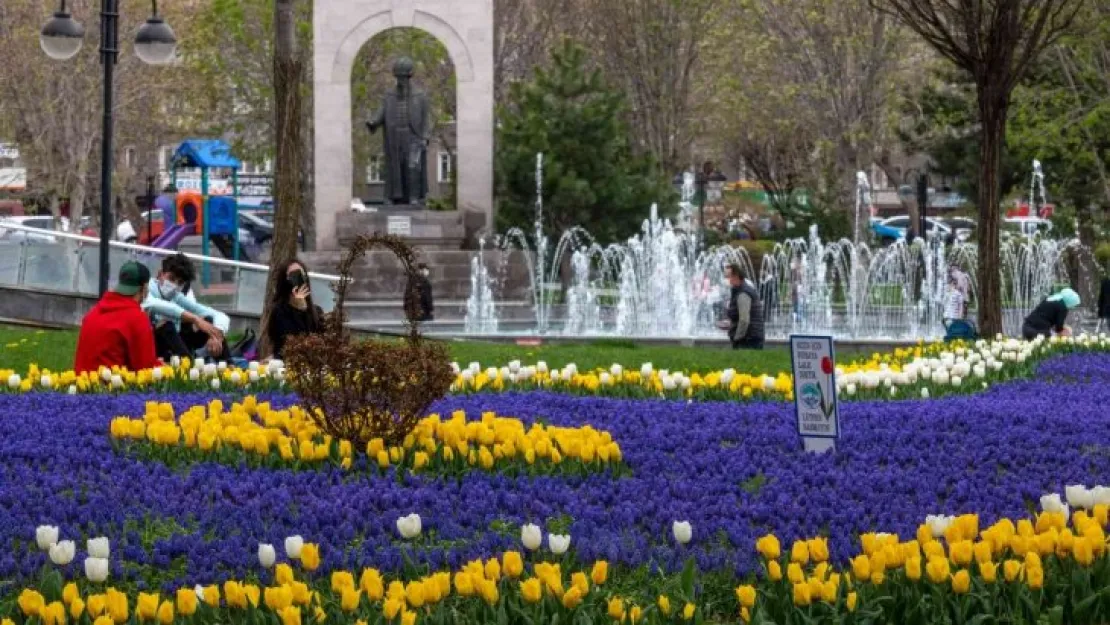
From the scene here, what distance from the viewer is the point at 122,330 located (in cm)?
1288

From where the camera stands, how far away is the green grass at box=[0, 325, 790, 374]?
18.5 m

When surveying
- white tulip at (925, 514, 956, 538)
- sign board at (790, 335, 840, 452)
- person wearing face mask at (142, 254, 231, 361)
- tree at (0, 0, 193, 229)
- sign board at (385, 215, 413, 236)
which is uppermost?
tree at (0, 0, 193, 229)

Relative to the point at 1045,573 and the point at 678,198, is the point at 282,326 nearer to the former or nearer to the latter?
the point at 1045,573

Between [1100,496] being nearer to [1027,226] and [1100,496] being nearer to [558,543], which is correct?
[558,543]

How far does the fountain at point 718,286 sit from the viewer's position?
29156mm

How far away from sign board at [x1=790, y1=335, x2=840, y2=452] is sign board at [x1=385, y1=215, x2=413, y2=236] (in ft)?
69.7

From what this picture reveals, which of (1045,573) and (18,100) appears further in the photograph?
(18,100)

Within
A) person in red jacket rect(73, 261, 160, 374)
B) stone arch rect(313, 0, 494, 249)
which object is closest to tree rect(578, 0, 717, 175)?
stone arch rect(313, 0, 494, 249)

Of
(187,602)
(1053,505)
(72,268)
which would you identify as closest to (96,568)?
(187,602)

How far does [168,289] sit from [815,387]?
23.3 ft

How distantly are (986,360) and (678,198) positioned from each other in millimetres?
22036

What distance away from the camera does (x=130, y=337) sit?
12875 millimetres

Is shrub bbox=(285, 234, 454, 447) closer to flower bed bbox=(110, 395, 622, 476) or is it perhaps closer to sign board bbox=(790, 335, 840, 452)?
flower bed bbox=(110, 395, 622, 476)

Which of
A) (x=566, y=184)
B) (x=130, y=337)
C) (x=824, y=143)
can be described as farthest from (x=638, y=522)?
(x=824, y=143)
